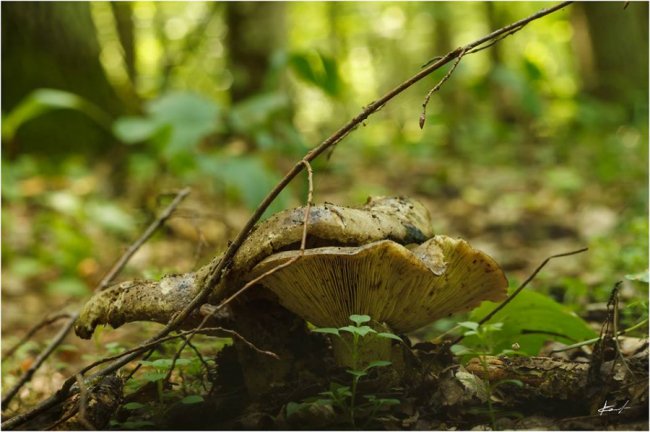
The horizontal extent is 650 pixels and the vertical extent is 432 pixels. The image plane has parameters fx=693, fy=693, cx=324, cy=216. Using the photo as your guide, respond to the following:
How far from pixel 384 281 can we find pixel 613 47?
8876mm

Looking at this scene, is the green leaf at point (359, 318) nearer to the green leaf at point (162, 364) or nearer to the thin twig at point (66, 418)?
the green leaf at point (162, 364)

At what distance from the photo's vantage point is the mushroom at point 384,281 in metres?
1.73

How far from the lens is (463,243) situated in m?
1.84

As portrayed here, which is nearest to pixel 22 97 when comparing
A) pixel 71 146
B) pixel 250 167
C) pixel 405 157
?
pixel 71 146

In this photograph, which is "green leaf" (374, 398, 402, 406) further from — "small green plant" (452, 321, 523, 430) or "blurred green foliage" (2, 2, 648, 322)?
"blurred green foliage" (2, 2, 648, 322)

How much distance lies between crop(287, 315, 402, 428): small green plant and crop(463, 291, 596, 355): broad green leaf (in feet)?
1.53

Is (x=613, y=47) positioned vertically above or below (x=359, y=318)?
above

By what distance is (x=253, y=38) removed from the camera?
7.63 meters

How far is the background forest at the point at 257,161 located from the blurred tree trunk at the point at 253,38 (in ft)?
0.05

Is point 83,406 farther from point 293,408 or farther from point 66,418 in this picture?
point 293,408

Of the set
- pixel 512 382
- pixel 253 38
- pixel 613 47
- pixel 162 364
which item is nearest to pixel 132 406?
pixel 162 364

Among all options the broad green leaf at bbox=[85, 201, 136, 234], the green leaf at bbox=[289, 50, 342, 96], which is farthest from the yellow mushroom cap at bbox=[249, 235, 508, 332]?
the broad green leaf at bbox=[85, 201, 136, 234]

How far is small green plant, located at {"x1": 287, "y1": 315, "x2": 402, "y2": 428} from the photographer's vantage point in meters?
1.78

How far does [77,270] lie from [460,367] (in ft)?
12.5
